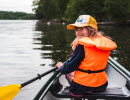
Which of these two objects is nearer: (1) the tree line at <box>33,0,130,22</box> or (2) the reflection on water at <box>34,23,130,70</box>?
(2) the reflection on water at <box>34,23,130,70</box>

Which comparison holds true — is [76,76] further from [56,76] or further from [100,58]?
[56,76]

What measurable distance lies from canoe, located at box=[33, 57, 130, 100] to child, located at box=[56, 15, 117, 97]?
19 cm

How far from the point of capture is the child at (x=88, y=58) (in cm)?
404

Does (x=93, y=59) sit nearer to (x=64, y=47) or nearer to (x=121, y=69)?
(x=121, y=69)

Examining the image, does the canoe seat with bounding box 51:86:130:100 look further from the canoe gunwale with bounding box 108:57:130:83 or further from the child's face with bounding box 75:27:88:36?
the child's face with bounding box 75:27:88:36

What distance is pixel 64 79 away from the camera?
5742 mm

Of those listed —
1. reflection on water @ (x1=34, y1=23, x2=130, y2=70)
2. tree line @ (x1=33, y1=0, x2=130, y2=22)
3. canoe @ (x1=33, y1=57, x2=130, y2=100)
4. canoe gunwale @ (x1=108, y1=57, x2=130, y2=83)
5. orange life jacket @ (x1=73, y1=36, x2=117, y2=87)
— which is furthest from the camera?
tree line @ (x1=33, y1=0, x2=130, y2=22)

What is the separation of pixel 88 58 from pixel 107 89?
0.83 metres

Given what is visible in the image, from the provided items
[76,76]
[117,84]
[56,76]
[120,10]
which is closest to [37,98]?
[76,76]

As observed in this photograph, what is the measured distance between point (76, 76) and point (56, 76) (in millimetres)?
1177

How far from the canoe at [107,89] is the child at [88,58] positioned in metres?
0.19

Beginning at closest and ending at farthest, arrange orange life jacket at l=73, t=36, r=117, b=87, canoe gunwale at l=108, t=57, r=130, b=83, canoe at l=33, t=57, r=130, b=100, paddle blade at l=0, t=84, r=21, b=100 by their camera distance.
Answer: orange life jacket at l=73, t=36, r=117, b=87, paddle blade at l=0, t=84, r=21, b=100, canoe at l=33, t=57, r=130, b=100, canoe gunwale at l=108, t=57, r=130, b=83

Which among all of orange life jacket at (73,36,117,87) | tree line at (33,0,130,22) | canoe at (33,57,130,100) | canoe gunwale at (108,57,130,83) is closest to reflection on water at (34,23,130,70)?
canoe gunwale at (108,57,130,83)

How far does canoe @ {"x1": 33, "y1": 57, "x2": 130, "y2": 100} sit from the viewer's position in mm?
4387
